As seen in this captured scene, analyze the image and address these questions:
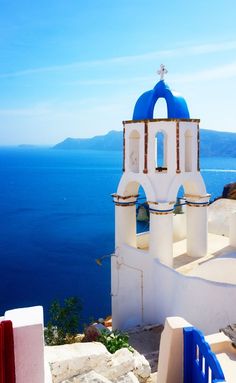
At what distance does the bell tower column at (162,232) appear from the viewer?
13.9m

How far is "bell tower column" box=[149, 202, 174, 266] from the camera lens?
13875mm

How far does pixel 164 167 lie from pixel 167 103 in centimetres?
232

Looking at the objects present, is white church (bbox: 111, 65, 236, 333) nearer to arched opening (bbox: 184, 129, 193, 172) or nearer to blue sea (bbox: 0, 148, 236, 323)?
arched opening (bbox: 184, 129, 193, 172)

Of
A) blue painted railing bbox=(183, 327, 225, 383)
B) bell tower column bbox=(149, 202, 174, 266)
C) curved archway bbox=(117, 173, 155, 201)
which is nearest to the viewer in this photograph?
blue painted railing bbox=(183, 327, 225, 383)

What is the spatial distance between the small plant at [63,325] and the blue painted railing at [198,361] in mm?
7681

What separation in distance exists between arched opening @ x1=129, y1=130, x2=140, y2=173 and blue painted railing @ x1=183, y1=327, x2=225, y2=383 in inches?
368

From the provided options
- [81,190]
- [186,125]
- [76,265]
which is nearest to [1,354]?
[186,125]

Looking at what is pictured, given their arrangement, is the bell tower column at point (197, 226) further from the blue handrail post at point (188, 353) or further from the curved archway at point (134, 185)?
the blue handrail post at point (188, 353)

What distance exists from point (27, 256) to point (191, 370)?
35708 millimetres

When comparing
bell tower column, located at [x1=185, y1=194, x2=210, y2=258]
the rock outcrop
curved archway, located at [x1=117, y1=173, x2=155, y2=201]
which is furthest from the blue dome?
the rock outcrop

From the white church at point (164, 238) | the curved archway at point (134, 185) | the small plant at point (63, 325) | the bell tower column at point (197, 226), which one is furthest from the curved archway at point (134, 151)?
the small plant at point (63, 325)

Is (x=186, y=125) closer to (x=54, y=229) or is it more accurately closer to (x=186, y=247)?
(x=186, y=247)

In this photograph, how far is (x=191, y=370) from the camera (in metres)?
6.25

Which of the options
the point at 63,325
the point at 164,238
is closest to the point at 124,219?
the point at 164,238
